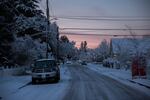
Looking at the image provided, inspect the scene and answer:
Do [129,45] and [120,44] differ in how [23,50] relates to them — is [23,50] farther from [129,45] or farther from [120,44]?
[120,44]

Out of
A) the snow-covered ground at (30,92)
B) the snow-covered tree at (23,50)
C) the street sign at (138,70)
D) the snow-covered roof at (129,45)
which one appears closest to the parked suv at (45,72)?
the snow-covered ground at (30,92)

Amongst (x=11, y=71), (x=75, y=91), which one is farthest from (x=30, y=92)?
(x=11, y=71)

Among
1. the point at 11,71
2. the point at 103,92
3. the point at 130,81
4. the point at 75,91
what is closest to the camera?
the point at 103,92

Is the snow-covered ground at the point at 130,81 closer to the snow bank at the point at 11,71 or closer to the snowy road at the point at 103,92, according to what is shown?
the snowy road at the point at 103,92

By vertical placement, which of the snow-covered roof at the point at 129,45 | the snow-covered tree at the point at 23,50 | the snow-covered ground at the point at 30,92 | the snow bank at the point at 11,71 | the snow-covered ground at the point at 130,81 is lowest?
the snow-covered ground at the point at 30,92

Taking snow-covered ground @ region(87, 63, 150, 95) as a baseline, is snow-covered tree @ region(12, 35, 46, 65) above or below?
above

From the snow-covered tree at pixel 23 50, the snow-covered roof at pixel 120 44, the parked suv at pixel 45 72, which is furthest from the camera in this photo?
the snow-covered roof at pixel 120 44

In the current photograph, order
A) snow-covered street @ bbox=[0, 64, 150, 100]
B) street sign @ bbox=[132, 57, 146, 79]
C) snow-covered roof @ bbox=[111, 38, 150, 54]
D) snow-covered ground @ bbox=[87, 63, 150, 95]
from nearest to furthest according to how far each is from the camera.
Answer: snow-covered street @ bbox=[0, 64, 150, 100]
snow-covered ground @ bbox=[87, 63, 150, 95]
street sign @ bbox=[132, 57, 146, 79]
snow-covered roof @ bbox=[111, 38, 150, 54]

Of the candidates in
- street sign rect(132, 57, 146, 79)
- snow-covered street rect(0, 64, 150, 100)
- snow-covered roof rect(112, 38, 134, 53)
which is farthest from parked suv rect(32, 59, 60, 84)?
snow-covered roof rect(112, 38, 134, 53)

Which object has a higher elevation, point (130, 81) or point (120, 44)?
point (120, 44)

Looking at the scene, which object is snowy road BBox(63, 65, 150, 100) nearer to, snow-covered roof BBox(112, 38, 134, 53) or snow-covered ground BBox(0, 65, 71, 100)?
snow-covered ground BBox(0, 65, 71, 100)

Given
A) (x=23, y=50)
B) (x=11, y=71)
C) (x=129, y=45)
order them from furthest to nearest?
(x=129, y=45), (x=23, y=50), (x=11, y=71)

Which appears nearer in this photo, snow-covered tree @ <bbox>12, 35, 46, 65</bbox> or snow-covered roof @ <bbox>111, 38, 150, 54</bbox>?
snow-covered tree @ <bbox>12, 35, 46, 65</bbox>

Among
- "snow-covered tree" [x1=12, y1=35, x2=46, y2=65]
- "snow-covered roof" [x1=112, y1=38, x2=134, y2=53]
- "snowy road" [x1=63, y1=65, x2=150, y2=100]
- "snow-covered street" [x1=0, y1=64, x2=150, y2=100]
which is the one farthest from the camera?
"snow-covered roof" [x1=112, y1=38, x2=134, y2=53]
